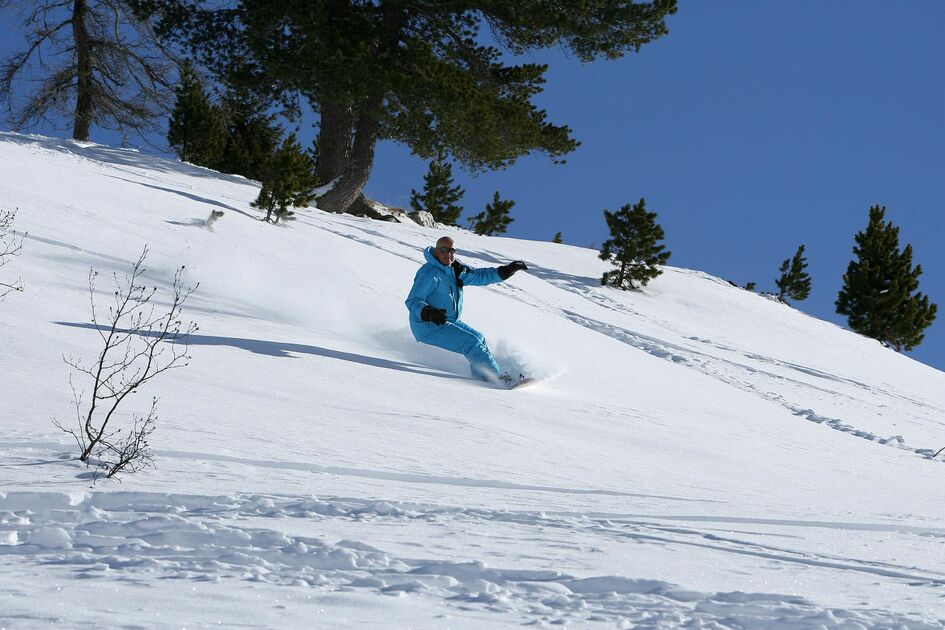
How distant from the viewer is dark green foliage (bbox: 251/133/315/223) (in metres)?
15.0

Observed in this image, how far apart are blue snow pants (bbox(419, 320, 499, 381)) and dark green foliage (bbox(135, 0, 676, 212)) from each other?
12.7 metres

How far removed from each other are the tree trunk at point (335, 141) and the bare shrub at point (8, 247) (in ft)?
47.7

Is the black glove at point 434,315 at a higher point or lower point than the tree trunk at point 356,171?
lower

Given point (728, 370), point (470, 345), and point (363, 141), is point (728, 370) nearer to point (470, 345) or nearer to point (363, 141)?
point (470, 345)

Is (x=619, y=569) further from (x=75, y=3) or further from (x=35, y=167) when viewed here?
(x=75, y=3)

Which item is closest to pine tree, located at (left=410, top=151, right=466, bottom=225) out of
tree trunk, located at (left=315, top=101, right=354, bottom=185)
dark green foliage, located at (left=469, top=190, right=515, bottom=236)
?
dark green foliage, located at (left=469, top=190, right=515, bottom=236)

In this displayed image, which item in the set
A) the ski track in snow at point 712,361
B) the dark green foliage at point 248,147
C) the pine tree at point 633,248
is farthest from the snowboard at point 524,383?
the dark green foliage at point 248,147

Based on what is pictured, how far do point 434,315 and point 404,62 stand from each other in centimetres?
1451

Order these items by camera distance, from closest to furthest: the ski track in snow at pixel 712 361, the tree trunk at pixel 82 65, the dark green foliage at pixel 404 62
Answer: the ski track in snow at pixel 712 361
the dark green foliage at pixel 404 62
the tree trunk at pixel 82 65

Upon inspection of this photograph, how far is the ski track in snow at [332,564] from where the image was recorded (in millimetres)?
2688

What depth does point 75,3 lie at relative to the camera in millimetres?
26453

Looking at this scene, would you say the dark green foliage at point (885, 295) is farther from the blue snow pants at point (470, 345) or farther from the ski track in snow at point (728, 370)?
the blue snow pants at point (470, 345)

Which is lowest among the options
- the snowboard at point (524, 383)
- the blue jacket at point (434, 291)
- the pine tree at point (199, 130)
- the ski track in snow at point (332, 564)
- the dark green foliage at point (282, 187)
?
the ski track in snow at point (332, 564)

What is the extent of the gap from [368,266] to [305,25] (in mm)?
9005
